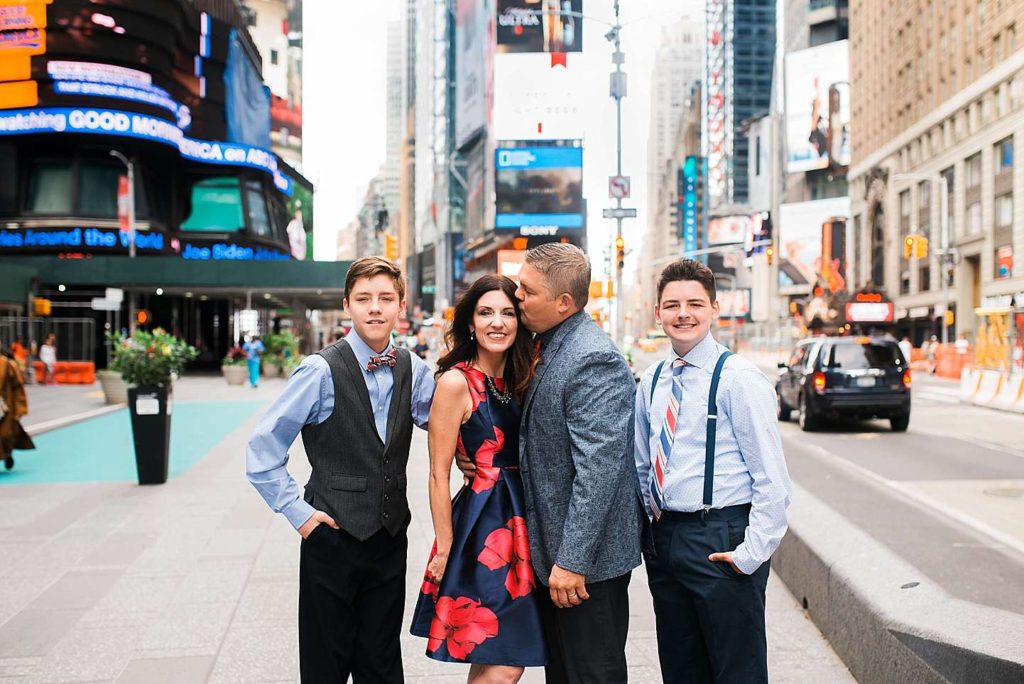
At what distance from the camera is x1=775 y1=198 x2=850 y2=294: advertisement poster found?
102812 millimetres

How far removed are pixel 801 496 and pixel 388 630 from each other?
488cm

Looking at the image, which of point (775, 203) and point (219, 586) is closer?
point (219, 586)

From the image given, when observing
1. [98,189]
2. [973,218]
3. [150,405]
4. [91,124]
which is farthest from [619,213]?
[973,218]

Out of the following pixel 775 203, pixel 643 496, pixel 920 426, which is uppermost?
pixel 775 203

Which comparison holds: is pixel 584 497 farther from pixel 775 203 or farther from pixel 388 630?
pixel 775 203

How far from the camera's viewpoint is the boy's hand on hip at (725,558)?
331 cm

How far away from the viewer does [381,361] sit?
3.74 m

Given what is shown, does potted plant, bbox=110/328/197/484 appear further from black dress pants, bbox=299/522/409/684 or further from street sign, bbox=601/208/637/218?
street sign, bbox=601/208/637/218

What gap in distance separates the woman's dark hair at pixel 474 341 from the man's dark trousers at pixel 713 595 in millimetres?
772

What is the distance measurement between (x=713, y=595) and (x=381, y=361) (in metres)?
1.55

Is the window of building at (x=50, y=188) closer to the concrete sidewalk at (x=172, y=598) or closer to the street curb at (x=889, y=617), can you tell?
the concrete sidewalk at (x=172, y=598)

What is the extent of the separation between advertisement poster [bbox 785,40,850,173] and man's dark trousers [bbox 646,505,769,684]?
336 ft

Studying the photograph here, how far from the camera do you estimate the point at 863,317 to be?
201 feet

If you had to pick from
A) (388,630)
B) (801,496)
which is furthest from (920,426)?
(388,630)
